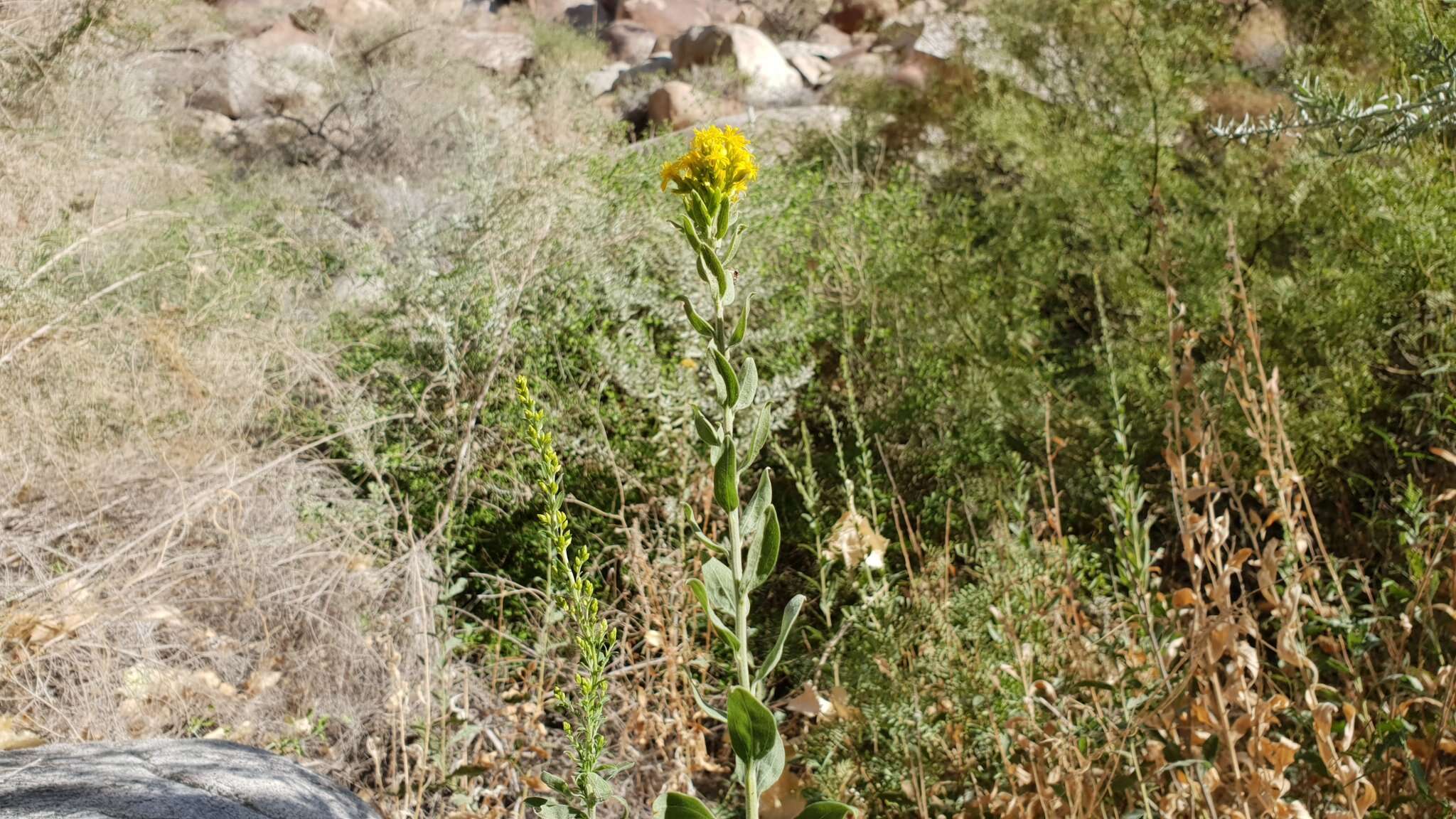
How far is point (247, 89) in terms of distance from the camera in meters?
11.4

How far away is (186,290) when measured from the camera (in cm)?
423

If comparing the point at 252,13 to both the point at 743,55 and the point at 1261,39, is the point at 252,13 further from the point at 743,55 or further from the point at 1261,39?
the point at 1261,39

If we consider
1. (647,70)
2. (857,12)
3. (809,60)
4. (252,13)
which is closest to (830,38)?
(857,12)

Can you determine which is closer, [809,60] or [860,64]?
[860,64]

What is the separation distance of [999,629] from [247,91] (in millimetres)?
11360

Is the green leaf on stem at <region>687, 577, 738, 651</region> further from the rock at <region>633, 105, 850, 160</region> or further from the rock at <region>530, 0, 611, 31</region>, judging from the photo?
the rock at <region>530, 0, 611, 31</region>

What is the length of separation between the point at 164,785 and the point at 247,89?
1146cm

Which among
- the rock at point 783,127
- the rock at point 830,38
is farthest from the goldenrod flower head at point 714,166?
the rock at point 830,38

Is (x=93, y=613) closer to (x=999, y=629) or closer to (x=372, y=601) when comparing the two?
(x=372, y=601)

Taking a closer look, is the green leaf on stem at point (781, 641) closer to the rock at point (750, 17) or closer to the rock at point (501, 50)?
the rock at point (501, 50)

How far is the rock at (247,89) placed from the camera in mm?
11109

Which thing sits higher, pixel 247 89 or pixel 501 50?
pixel 247 89

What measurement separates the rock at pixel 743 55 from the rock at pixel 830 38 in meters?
2.88

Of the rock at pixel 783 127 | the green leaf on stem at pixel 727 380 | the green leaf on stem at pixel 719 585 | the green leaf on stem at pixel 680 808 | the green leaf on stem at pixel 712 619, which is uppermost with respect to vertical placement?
the green leaf on stem at pixel 727 380
